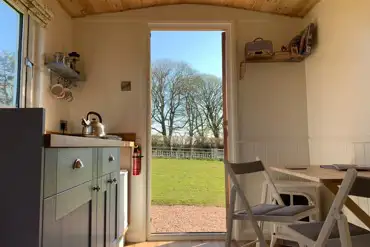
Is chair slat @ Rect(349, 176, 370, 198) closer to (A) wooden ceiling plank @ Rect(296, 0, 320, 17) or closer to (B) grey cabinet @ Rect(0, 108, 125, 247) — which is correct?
(B) grey cabinet @ Rect(0, 108, 125, 247)

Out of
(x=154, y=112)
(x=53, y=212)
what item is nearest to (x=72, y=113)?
(x=154, y=112)

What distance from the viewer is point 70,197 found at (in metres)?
1.26

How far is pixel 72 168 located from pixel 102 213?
67cm

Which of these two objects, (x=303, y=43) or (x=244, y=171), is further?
(x=303, y=43)

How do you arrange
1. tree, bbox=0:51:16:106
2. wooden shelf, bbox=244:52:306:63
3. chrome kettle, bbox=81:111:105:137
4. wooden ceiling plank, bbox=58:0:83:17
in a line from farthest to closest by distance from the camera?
wooden shelf, bbox=244:52:306:63
wooden ceiling plank, bbox=58:0:83:17
chrome kettle, bbox=81:111:105:137
tree, bbox=0:51:16:106

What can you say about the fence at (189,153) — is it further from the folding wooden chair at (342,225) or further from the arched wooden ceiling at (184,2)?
the folding wooden chair at (342,225)

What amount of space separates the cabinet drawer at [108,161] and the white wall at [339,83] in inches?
70.3

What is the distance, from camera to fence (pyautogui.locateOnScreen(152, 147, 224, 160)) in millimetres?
3229

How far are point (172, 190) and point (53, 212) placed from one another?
221 cm

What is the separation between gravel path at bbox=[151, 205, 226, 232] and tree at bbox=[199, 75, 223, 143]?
0.80 m

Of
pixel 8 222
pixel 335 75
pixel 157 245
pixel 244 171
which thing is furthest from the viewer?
pixel 157 245

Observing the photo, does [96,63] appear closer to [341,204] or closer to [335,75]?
[335,75]

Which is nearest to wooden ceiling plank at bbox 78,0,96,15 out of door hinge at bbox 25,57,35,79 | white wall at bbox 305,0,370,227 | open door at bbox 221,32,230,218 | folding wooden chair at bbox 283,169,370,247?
→ door hinge at bbox 25,57,35,79

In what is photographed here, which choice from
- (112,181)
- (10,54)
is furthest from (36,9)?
(112,181)
